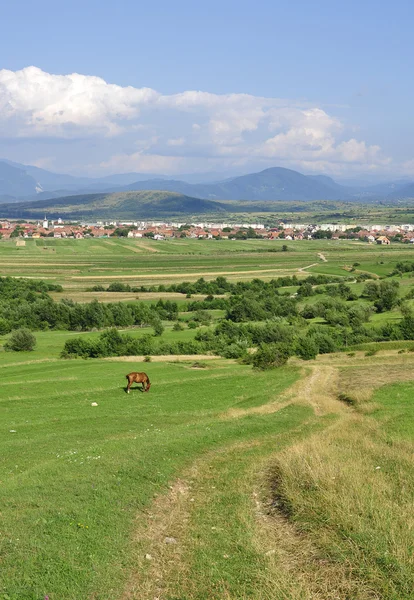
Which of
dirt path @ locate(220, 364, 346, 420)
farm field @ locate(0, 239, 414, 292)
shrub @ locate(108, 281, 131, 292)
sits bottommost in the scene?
shrub @ locate(108, 281, 131, 292)

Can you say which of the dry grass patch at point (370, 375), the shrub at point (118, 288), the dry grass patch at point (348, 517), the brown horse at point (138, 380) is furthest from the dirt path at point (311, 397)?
the shrub at point (118, 288)

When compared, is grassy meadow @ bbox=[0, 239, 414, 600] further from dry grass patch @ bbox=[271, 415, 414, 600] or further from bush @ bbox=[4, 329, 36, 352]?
bush @ bbox=[4, 329, 36, 352]

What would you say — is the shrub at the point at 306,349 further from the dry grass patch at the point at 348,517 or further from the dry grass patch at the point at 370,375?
the dry grass patch at the point at 348,517

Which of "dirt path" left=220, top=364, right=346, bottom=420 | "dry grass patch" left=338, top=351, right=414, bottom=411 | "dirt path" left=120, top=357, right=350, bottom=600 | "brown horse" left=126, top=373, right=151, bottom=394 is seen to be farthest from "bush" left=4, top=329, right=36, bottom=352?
"dirt path" left=120, top=357, right=350, bottom=600

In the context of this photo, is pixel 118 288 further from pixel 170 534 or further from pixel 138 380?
pixel 170 534

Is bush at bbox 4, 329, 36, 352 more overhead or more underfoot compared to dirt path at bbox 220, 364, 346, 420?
more underfoot

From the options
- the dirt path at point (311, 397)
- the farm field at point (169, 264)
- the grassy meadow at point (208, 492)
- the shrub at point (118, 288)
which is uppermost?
the grassy meadow at point (208, 492)

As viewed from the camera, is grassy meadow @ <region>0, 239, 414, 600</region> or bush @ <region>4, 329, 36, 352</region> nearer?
grassy meadow @ <region>0, 239, 414, 600</region>

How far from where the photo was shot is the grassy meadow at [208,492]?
36.3ft

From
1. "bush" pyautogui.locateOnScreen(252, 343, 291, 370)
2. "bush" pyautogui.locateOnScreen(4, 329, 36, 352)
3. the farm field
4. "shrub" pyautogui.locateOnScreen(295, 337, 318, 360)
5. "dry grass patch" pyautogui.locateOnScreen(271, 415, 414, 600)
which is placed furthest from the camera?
the farm field

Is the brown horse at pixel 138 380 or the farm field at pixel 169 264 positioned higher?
the brown horse at pixel 138 380

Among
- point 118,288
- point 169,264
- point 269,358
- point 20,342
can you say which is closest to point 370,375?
point 269,358

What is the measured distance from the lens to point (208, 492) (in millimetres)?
15898

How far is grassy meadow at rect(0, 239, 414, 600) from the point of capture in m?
11.1
